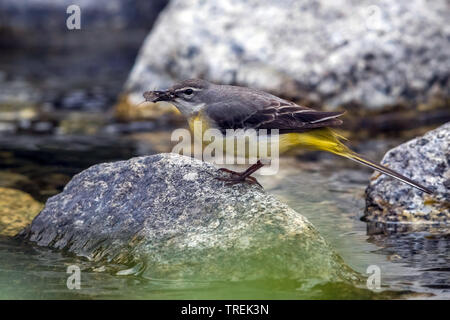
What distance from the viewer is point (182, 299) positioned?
5797 mm

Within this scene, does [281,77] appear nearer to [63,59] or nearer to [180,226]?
[180,226]

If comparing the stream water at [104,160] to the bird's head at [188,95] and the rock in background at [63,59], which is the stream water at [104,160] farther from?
the bird's head at [188,95]

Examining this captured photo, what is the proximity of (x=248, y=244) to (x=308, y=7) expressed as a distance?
739 centimetres

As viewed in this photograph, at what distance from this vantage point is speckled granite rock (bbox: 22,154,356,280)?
20.0 feet

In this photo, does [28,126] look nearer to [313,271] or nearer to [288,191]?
[288,191]

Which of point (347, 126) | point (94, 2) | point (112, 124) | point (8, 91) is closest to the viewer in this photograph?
point (347, 126)

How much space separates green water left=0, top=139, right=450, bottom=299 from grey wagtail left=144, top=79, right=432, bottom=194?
71 centimetres

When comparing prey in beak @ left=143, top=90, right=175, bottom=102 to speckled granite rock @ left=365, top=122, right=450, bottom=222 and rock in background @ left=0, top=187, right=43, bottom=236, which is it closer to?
rock in background @ left=0, top=187, right=43, bottom=236

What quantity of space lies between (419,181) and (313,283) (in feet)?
7.66

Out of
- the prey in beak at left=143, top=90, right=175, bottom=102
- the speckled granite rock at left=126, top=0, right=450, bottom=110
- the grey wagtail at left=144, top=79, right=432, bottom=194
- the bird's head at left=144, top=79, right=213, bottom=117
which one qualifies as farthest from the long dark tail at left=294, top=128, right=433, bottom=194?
the speckled granite rock at left=126, top=0, right=450, bottom=110

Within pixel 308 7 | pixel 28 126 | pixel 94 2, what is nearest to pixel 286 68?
Answer: pixel 308 7

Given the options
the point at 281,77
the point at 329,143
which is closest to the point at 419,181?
the point at 329,143

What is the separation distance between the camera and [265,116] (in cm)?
680

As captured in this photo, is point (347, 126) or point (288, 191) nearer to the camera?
point (288, 191)
